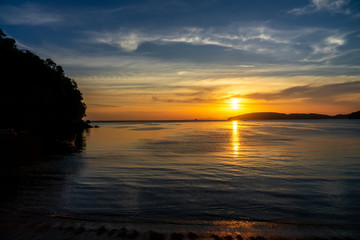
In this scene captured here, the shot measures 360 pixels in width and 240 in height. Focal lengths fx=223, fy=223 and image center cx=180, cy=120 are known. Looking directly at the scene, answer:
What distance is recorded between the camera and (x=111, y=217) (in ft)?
28.2

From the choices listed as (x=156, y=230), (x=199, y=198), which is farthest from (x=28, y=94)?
(x=156, y=230)

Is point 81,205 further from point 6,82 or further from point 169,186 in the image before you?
point 6,82

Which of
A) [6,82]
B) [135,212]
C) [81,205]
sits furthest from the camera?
[6,82]

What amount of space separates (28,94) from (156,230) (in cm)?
7536

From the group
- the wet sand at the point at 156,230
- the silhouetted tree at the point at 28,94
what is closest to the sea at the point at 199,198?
the wet sand at the point at 156,230

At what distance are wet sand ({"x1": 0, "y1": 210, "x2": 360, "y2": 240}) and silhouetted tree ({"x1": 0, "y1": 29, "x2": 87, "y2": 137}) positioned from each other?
217ft

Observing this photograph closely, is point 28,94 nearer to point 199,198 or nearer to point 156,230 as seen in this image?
point 199,198

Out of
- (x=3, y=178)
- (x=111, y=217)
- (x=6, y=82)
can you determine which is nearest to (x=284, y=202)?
(x=111, y=217)

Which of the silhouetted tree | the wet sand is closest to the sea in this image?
the wet sand

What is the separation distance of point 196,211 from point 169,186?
13.4ft

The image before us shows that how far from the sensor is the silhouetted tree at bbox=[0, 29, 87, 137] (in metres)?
64.1

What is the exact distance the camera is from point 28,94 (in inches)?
2638

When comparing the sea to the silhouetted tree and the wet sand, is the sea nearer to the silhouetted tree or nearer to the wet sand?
the wet sand

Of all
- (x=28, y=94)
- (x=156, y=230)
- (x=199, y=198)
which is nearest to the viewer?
(x=156, y=230)
